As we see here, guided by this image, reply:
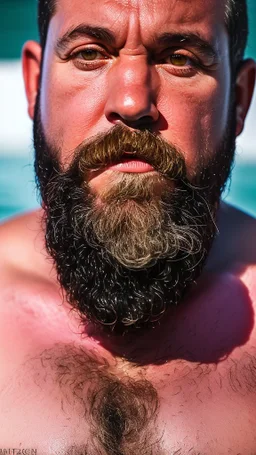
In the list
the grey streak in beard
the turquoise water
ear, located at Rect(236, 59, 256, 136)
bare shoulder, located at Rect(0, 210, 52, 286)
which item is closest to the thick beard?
the grey streak in beard

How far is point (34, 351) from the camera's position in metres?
1.52

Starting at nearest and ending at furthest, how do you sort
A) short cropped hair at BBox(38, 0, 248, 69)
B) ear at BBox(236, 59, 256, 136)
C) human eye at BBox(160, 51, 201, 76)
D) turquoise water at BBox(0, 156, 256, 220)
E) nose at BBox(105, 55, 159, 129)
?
nose at BBox(105, 55, 159, 129), human eye at BBox(160, 51, 201, 76), short cropped hair at BBox(38, 0, 248, 69), ear at BBox(236, 59, 256, 136), turquoise water at BBox(0, 156, 256, 220)

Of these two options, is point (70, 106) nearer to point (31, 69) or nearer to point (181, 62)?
point (181, 62)

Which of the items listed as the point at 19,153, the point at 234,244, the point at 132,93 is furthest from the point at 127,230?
the point at 19,153

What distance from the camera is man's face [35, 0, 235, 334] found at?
1.39 metres

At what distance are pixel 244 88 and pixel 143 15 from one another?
451 mm

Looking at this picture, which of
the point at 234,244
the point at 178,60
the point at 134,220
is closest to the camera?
the point at 134,220

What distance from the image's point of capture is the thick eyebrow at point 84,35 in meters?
1.45

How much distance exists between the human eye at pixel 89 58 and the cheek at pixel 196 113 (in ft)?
0.42

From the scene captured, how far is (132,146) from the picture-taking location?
1385 mm

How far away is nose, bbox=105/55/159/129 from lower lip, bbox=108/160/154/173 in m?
0.06

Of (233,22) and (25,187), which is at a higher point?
(233,22)

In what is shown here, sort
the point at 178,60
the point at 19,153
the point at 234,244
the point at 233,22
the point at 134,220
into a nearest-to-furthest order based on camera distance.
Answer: the point at 134,220, the point at 178,60, the point at 233,22, the point at 234,244, the point at 19,153

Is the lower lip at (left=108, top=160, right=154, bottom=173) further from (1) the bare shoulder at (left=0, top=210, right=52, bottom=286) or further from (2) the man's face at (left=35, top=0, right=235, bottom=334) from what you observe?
(1) the bare shoulder at (left=0, top=210, right=52, bottom=286)
